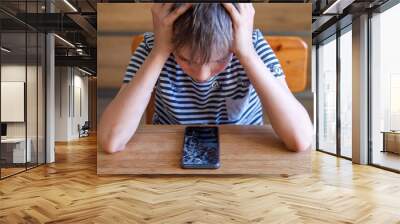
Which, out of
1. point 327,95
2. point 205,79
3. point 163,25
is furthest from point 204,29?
point 327,95

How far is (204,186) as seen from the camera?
5508 millimetres

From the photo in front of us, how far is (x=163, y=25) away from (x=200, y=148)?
4.41ft

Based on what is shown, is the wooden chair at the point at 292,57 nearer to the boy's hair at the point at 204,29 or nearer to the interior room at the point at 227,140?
the interior room at the point at 227,140

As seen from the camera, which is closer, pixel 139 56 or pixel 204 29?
pixel 204 29

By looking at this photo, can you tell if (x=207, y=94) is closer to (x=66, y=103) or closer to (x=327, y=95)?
(x=327, y=95)

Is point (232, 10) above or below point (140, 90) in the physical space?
above

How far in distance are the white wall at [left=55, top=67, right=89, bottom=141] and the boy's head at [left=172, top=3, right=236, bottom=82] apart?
1338 centimetres

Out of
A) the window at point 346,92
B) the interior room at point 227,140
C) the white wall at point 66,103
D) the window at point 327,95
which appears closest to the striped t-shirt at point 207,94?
the interior room at point 227,140

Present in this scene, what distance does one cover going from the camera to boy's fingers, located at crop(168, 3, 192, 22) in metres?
3.14

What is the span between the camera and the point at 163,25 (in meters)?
3.29

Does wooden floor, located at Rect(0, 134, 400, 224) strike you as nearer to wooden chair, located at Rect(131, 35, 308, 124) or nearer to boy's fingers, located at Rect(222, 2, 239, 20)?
wooden chair, located at Rect(131, 35, 308, 124)

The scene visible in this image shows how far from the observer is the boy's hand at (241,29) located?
324 centimetres

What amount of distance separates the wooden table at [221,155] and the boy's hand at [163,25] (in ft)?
2.95

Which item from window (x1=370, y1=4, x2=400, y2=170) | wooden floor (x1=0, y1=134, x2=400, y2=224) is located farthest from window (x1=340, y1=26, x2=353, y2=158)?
wooden floor (x1=0, y1=134, x2=400, y2=224)
